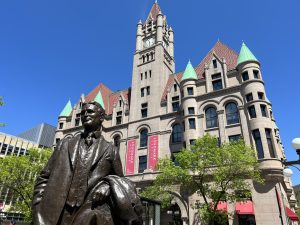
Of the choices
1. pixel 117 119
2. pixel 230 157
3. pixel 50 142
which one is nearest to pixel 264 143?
pixel 230 157

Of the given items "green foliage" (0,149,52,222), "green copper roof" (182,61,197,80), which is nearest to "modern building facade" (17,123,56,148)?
"green foliage" (0,149,52,222)

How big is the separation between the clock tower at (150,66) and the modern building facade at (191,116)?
0.53ft

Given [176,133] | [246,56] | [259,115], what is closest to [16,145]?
[176,133]

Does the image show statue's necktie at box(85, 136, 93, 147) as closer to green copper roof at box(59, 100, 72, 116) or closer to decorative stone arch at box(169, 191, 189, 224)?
decorative stone arch at box(169, 191, 189, 224)

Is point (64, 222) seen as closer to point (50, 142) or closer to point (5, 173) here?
point (5, 173)

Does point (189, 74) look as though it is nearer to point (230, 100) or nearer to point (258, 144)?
point (230, 100)

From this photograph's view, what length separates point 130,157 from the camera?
34.7 metres

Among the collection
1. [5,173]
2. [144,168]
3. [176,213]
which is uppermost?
[144,168]

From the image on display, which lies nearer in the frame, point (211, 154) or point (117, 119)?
point (211, 154)

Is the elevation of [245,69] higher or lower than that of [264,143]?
higher

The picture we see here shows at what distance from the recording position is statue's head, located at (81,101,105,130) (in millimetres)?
3875

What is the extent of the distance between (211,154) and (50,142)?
74.4m

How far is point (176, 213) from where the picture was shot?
A: 2886 cm

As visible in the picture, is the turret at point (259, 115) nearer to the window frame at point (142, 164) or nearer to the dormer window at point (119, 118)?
the window frame at point (142, 164)
